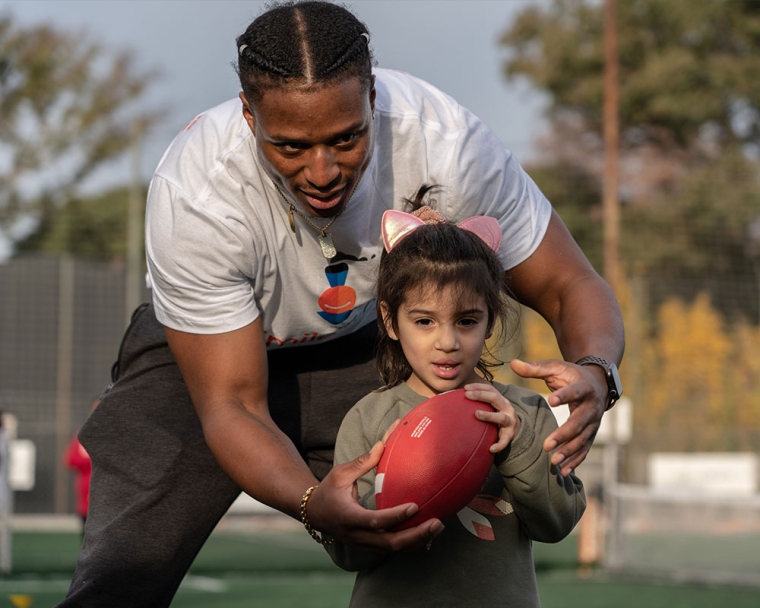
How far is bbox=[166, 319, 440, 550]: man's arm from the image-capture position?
8.75 ft

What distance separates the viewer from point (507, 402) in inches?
113

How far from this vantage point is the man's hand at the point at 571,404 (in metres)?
2.74

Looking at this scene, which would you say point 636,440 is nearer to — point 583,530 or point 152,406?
point 583,530

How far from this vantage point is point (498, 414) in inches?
111

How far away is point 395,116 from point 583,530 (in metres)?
9.80

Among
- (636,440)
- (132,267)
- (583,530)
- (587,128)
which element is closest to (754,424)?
(636,440)

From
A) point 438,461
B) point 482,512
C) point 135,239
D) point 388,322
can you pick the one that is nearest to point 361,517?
point 438,461

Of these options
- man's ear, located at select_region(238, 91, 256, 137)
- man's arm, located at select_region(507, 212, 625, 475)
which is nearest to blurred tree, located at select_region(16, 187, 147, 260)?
man's arm, located at select_region(507, 212, 625, 475)

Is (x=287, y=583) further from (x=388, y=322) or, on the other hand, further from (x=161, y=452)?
(x=388, y=322)

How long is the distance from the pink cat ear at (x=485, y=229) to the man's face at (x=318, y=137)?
1.05ft

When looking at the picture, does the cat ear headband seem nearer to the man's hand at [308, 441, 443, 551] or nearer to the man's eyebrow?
the man's eyebrow

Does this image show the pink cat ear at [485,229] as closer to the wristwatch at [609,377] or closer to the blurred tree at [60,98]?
the wristwatch at [609,377]

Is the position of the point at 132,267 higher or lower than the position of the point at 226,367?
lower

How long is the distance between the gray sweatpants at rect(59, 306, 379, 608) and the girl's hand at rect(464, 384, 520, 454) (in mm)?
1181
